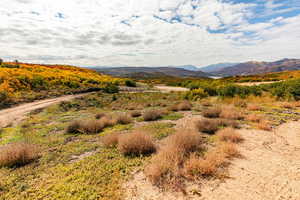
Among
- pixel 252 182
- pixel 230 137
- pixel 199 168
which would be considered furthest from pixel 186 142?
pixel 230 137

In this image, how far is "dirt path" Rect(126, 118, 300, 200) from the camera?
2.83 metres

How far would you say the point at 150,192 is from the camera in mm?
2979

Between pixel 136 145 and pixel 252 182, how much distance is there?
3.11m

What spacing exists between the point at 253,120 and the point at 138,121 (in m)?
6.50

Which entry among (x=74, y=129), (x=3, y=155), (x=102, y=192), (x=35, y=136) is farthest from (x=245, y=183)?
(x=35, y=136)

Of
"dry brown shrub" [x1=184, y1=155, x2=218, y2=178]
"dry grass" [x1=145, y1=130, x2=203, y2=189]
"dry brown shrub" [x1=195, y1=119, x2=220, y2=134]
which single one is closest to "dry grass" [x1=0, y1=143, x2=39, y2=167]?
"dry grass" [x1=145, y1=130, x2=203, y2=189]

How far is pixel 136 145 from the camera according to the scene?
4590 mm

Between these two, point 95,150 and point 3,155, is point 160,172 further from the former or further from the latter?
point 3,155

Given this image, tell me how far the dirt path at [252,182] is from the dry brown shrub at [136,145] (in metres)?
0.97

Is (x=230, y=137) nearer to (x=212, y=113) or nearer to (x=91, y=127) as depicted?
(x=212, y=113)

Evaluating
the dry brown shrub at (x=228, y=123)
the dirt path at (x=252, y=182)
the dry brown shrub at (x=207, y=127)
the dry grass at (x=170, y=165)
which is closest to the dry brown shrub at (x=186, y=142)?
the dry grass at (x=170, y=165)

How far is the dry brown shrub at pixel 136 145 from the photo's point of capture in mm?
4566

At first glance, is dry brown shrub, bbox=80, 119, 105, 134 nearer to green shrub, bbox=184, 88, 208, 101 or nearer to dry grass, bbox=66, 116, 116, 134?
dry grass, bbox=66, 116, 116, 134

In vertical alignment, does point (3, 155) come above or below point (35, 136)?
above
